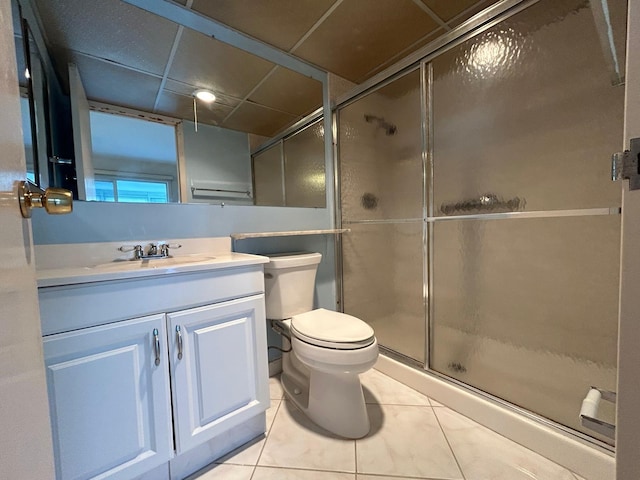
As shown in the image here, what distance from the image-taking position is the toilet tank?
1.45 m

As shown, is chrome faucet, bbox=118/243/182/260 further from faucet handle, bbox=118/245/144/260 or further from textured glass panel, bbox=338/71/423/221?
textured glass panel, bbox=338/71/423/221

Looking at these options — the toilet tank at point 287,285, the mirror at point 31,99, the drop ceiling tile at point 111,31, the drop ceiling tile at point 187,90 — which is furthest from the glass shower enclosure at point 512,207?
the mirror at point 31,99

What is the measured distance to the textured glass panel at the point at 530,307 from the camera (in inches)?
43.4

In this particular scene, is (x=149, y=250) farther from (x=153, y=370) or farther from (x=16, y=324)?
(x=16, y=324)

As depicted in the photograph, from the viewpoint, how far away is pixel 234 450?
3.69ft

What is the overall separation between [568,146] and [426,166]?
620 mm

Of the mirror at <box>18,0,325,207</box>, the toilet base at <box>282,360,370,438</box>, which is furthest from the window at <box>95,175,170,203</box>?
the toilet base at <box>282,360,370,438</box>

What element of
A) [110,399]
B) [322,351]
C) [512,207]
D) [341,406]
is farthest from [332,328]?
[512,207]

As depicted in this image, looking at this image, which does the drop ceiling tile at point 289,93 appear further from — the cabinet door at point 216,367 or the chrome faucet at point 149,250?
the cabinet door at point 216,367

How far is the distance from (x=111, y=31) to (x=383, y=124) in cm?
157

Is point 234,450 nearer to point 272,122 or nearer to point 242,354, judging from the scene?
point 242,354

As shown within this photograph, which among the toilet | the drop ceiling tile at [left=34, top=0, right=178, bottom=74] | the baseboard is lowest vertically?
the baseboard

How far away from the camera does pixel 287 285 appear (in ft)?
4.84

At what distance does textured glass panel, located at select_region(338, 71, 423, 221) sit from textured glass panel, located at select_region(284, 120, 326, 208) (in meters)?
0.16
